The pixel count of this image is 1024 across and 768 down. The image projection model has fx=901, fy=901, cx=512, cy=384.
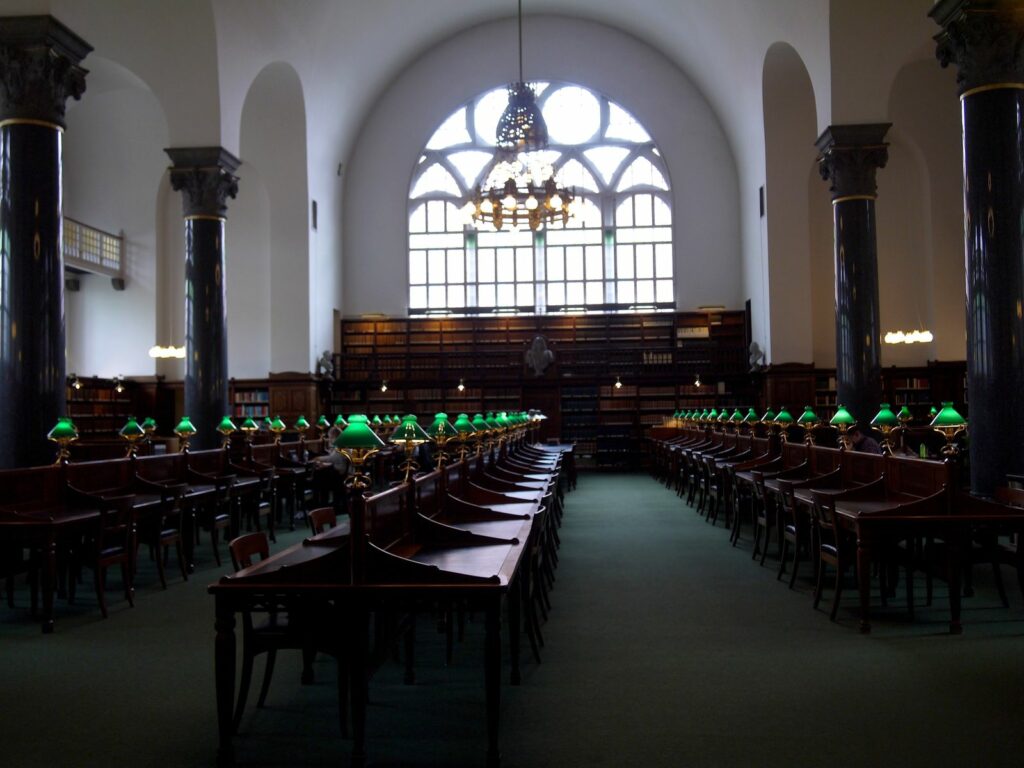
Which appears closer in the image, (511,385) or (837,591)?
(837,591)

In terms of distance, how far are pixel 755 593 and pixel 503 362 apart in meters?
15.4

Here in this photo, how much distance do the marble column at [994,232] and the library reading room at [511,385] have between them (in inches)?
1.2

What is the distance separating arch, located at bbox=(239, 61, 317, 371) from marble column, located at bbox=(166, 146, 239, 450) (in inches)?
244

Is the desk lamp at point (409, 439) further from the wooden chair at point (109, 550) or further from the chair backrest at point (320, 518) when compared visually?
the wooden chair at point (109, 550)

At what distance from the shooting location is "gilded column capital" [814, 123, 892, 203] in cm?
1190

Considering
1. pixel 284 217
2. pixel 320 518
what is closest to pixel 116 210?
pixel 284 217

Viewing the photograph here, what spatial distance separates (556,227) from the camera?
22.9 meters

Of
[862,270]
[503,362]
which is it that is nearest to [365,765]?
[862,270]

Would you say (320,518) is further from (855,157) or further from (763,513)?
(855,157)

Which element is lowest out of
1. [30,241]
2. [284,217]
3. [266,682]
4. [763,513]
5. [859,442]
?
[266,682]

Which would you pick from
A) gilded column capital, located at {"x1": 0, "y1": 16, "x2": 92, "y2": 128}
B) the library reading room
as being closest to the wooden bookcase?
the library reading room

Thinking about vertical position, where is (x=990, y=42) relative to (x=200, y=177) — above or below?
below

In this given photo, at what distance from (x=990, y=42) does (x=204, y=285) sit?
971cm

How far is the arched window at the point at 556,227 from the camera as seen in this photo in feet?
74.2
